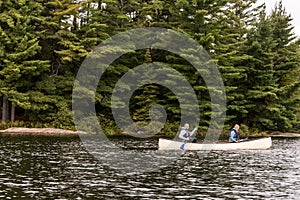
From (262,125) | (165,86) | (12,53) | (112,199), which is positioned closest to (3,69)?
(12,53)

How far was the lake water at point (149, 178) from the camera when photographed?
1639 cm

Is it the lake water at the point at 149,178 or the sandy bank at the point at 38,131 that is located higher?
the sandy bank at the point at 38,131

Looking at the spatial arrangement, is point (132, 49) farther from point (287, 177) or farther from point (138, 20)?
point (287, 177)

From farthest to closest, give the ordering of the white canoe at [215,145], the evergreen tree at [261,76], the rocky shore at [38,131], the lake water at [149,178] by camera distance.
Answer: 1. the evergreen tree at [261,76]
2. the rocky shore at [38,131]
3. the white canoe at [215,145]
4. the lake water at [149,178]

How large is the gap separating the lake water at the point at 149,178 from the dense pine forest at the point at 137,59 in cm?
2240

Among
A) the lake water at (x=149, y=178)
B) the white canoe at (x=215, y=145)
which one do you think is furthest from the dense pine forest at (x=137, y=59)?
the lake water at (x=149, y=178)

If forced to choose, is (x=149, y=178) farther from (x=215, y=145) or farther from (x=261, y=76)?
(x=261, y=76)

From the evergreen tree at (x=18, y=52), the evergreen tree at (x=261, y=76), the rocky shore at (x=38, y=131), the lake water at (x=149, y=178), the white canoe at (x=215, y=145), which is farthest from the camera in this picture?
the evergreen tree at (x=261, y=76)

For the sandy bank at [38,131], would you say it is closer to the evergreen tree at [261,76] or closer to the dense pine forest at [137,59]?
the dense pine forest at [137,59]

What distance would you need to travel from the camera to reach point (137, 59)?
55.4 meters

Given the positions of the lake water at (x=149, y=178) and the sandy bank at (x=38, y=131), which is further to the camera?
the sandy bank at (x=38, y=131)

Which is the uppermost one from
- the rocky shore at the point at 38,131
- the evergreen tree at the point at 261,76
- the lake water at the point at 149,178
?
the evergreen tree at the point at 261,76

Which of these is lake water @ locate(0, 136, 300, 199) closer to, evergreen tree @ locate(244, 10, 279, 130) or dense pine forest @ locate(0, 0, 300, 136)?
dense pine forest @ locate(0, 0, 300, 136)

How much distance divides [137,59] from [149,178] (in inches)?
1443
